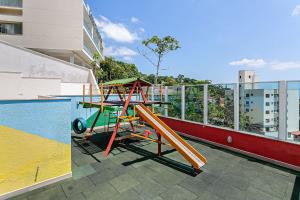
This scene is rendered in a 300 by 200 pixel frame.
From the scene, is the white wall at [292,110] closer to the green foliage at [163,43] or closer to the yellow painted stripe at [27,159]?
the yellow painted stripe at [27,159]

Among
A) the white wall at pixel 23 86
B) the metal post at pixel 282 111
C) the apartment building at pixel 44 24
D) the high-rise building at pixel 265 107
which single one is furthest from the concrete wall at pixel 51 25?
the metal post at pixel 282 111

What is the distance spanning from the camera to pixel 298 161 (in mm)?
5242

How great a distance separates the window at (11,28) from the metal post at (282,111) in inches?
1189

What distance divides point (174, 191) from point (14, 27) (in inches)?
1197

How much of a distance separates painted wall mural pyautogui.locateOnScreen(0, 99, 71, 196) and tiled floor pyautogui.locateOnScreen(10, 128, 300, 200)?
0.39 m

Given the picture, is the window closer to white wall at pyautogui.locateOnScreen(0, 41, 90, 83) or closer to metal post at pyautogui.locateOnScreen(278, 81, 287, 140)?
white wall at pyautogui.locateOnScreen(0, 41, 90, 83)

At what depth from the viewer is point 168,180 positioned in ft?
15.5

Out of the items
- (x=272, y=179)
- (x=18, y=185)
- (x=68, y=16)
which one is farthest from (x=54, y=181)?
(x=68, y=16)

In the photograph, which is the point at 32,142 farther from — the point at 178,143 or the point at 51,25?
the point at 51,25

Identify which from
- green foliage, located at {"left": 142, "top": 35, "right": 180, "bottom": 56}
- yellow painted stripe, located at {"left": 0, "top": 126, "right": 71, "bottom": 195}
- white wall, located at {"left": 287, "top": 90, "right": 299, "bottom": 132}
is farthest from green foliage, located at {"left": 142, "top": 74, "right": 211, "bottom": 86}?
yellow painted stripe, located at {"left": 0, "top": 126, "right": 71, "bottom": 195}

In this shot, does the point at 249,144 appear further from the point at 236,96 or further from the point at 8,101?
the point at 8,101

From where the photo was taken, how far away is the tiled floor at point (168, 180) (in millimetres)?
4039

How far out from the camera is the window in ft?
76.3

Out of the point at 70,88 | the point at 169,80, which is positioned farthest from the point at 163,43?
the point at 169,80
